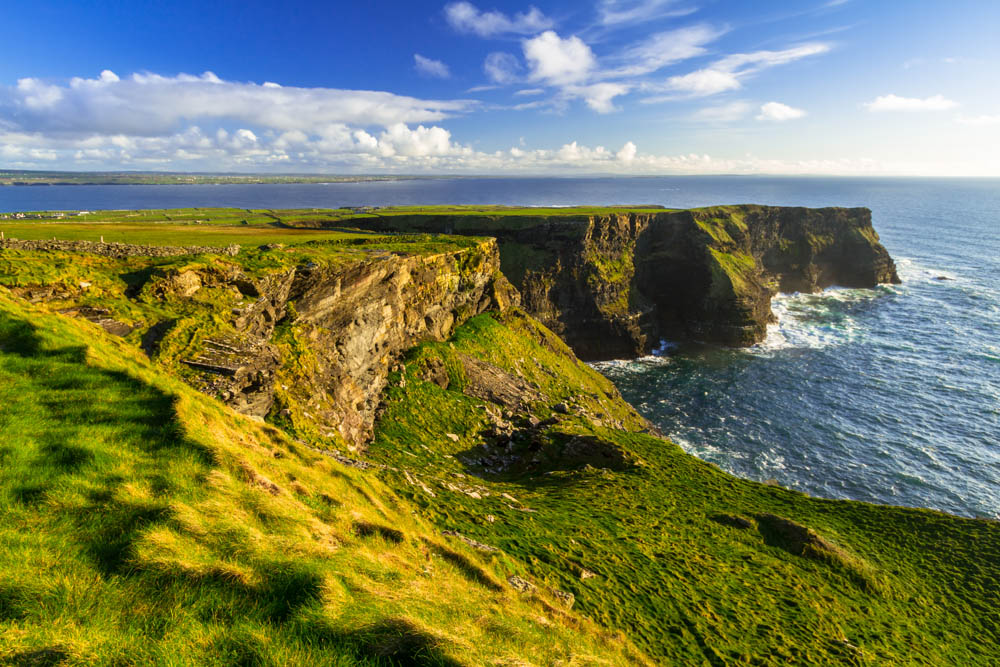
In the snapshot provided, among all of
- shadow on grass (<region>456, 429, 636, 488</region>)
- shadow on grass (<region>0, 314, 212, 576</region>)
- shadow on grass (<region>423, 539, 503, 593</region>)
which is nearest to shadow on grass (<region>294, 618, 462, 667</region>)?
shadow on grass (<region>0, 314, 212, 576</region>)

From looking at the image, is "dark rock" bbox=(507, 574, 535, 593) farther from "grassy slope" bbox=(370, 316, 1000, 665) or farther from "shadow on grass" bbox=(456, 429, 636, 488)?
"shadow on grass" bbox=(456, 429, 636, 488)

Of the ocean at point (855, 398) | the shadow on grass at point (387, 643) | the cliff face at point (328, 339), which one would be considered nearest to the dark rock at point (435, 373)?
the cliff face at point (328, 339)

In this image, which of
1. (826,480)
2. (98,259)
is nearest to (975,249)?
(826,480)

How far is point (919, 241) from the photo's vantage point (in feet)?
507

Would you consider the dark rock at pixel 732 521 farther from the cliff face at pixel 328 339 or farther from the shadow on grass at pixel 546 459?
the cliff face at pixel 328 339

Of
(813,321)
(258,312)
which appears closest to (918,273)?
(813,321)

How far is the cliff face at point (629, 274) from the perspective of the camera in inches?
3002

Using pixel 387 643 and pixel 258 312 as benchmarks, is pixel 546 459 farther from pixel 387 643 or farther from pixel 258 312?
pixel 387 643

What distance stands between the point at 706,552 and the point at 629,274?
229 ft

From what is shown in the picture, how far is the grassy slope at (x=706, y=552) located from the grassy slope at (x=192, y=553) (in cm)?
444

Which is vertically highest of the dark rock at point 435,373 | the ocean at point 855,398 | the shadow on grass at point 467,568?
the shadow on grass at point 467,568

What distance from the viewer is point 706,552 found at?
66.8 ft

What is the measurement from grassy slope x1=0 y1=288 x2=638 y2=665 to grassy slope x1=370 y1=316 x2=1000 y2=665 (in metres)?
4.44

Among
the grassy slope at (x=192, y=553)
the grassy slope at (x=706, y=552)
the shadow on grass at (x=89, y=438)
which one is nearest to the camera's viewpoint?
the grassy slope at (x=192, y=553)
